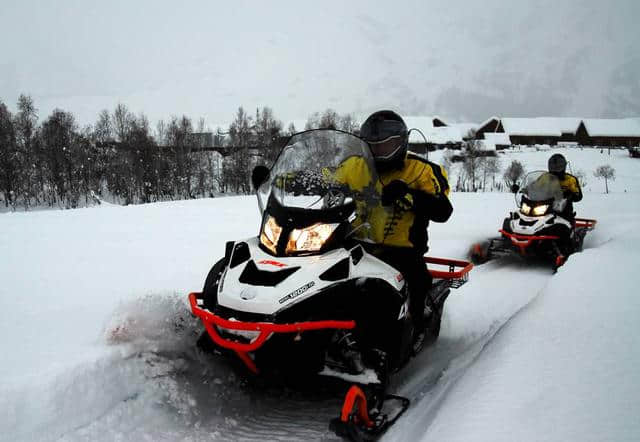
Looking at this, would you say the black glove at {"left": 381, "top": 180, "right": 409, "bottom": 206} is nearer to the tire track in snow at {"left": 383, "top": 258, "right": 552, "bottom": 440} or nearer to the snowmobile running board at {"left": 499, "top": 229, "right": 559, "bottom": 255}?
the tire track in snow at {"left": 383, "top": 258, "right": 552, "bottom": 440}

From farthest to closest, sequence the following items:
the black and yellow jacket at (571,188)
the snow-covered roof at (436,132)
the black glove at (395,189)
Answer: the snow-covered roof at (436,132) < the black and yellow jacket at (571,188) < the black glove at (395,189)

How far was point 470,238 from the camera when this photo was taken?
9.23m

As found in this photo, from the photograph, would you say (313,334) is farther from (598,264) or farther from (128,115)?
(128,115)

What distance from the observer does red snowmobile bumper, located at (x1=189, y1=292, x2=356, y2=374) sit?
2.35m

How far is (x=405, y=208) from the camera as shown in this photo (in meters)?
3.44

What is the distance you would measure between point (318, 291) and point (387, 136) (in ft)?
4.75

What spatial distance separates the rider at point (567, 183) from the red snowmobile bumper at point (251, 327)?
262 inches

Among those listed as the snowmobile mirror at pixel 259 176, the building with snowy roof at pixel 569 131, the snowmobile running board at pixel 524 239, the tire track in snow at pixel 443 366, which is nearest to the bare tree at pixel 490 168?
the building with snowy roof at pixel 569 131

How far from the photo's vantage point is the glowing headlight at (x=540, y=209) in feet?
24.0

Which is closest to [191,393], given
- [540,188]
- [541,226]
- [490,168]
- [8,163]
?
[541,226]

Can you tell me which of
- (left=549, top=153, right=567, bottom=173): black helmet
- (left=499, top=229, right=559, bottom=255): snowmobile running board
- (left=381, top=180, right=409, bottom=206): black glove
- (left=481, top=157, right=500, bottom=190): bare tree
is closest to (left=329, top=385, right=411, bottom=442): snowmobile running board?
(left=381, top=180, right=409, bottom=206): black glove

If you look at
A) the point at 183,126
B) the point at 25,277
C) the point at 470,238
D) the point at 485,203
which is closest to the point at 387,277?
the point at 25,277

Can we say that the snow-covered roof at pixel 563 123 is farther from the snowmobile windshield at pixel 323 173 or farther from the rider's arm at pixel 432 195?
the snowmobile windshield at pixel 323 173

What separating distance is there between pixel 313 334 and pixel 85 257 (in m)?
4.97
